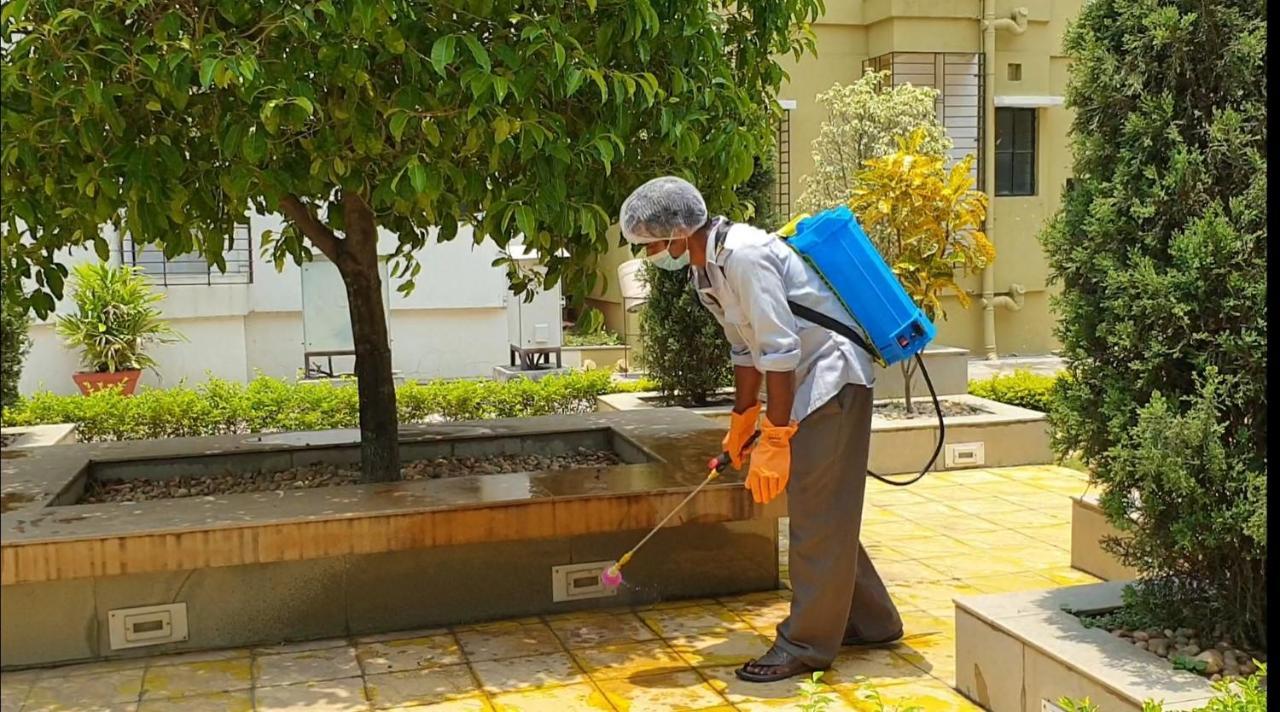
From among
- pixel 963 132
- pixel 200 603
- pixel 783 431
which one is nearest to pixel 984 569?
pixel 783 431

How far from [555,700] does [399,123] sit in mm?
1253

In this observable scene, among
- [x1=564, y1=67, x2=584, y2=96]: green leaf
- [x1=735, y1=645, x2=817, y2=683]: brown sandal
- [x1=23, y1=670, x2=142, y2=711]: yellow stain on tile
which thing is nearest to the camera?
[x1=564, y1=67, x2=584, y2=96]: green leaf

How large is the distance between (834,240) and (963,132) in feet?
16.7

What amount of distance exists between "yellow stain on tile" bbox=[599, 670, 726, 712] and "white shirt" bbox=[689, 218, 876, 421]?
633 millimetres

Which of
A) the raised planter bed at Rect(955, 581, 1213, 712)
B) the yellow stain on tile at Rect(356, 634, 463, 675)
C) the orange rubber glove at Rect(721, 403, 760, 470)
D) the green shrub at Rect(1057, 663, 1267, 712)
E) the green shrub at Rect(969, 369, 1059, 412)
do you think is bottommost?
the yellow stain on tile at Rect(356, 634, 463, 675)

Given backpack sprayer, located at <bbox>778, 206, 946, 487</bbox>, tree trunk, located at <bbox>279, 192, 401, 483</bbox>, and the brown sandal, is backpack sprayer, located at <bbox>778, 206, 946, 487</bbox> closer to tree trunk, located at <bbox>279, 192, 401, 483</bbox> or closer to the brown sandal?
the brown sandal

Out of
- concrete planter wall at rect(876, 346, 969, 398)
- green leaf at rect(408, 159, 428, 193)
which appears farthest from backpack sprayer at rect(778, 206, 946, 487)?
concrete planter wall at rect(876, 346, 969, 398)

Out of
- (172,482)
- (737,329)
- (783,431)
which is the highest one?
(737,329)

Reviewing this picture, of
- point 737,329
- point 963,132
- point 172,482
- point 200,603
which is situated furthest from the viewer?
point 963,132

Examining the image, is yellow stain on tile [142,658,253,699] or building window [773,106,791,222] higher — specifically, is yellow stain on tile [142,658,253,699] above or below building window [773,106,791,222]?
below

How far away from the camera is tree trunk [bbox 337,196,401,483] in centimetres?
350

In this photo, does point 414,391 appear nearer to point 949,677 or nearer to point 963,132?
point 949,677

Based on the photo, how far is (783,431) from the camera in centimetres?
279

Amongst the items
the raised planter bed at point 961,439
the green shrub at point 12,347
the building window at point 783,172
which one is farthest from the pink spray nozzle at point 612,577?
the building window at point 783,172
